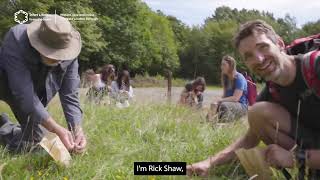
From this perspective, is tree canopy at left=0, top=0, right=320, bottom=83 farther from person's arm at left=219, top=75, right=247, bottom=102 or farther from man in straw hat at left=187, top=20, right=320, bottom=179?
man in straw hat at left=187, top=20, right=320, bottom=179

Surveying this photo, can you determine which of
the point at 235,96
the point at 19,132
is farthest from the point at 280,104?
the point at 235,96

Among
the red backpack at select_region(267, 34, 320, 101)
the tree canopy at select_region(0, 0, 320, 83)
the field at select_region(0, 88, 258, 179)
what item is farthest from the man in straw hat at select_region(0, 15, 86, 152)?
the tree canopy at select_region(0, 0, 320, 83)

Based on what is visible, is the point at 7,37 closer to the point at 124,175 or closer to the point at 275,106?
the point at 124,175

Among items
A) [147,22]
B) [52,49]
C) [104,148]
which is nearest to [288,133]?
[104,148]

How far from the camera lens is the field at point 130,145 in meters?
3.16

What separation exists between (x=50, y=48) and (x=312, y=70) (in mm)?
1909

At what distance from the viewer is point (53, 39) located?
359cm

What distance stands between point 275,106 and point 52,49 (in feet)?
5.40

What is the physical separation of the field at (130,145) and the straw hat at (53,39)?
2.40 feet

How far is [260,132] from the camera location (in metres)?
3.13

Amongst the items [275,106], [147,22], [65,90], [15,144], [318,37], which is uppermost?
[318,37]

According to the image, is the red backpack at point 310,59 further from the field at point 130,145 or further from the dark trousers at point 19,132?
the dark trousers at point 19,132

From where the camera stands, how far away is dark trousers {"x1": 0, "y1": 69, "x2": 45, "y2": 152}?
3745 mm
